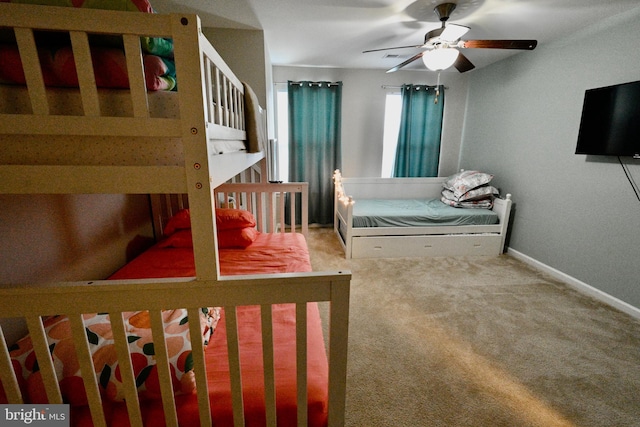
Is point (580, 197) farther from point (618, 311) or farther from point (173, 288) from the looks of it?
point (173, 288)

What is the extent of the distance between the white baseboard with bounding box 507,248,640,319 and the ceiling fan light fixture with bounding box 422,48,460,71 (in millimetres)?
2247

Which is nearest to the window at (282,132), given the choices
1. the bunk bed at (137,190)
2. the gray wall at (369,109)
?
the gray wall at (369,109)

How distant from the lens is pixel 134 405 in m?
0.81

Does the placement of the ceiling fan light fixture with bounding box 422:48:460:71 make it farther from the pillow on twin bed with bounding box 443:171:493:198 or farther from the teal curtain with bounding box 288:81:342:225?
the teal curtain with bounding box 288:81:342:225

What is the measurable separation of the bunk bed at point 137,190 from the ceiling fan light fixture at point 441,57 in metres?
1.73

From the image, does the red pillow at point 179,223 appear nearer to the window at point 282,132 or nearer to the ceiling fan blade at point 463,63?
the window at point 282,132

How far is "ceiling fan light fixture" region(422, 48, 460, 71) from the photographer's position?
1990 millimetres

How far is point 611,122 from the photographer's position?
7.09ft

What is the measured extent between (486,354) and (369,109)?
3384 mm

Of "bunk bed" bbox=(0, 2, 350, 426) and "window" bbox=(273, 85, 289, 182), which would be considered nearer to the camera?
"bunk bed" bbox=(0, 2, 350, 426)

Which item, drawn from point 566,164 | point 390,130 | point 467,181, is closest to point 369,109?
point 390,130

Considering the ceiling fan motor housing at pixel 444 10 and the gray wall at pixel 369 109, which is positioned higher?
the ceiling fan motor housing at pixel 444 10

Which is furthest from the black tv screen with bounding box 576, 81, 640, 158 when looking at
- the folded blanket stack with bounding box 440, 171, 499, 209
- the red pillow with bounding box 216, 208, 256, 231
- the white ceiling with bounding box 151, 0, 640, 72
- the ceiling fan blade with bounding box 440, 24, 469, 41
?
the red pillow with bounding box 216, 208, 256, 231

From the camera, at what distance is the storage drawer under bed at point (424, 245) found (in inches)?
122
